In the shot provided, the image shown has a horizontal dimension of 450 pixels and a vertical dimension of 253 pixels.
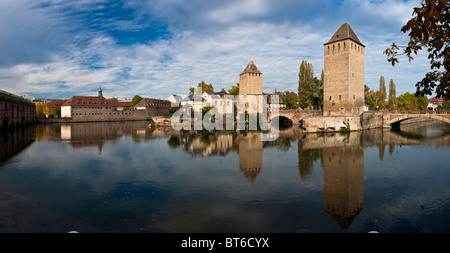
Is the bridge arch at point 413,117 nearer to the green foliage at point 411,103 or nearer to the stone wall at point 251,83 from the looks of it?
the green foliage at point 411,103

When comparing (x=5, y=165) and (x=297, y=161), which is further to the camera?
(x=297, y=161)

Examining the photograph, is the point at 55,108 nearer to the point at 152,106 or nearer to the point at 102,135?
the point at 152,106

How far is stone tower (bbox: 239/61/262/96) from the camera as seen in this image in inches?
1841

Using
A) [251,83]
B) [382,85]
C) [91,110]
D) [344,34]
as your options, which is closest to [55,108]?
[91,110]

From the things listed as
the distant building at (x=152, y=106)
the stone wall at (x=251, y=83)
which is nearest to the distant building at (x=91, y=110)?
the distant building at (x=152, y=106)

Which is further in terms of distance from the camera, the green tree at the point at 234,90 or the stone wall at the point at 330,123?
the green tree at the point at 234,90

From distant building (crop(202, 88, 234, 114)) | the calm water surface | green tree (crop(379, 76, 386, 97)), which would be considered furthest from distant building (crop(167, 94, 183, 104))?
the calm water surface

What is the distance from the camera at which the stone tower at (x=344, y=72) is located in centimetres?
3188
